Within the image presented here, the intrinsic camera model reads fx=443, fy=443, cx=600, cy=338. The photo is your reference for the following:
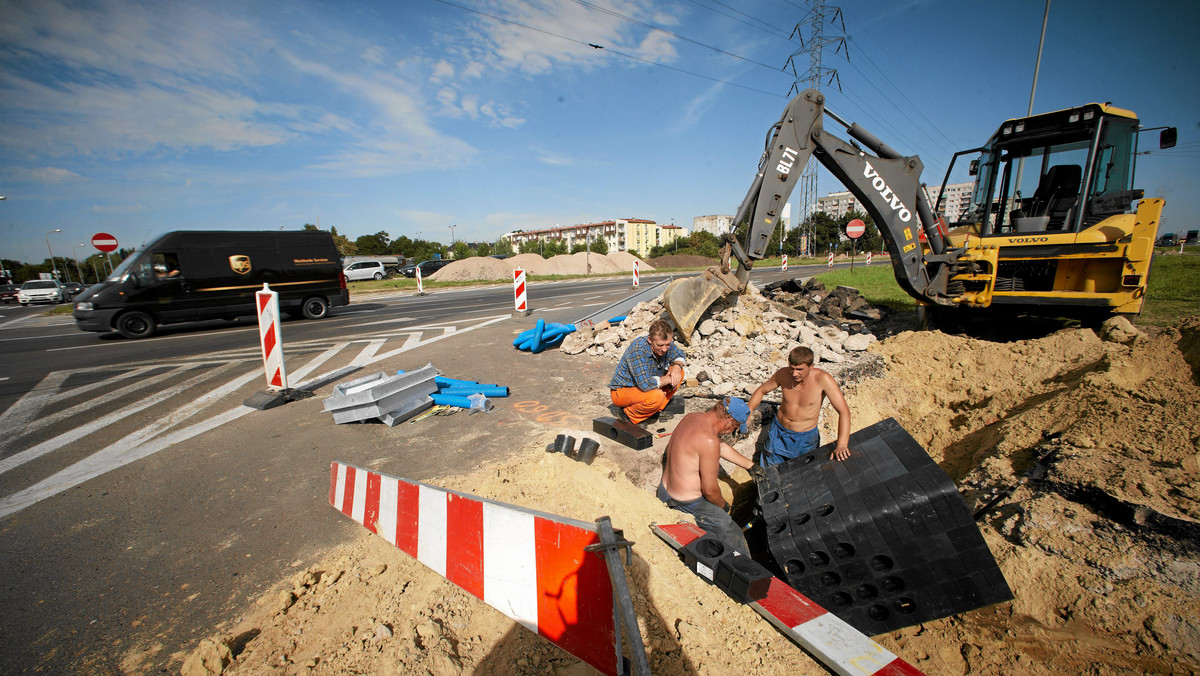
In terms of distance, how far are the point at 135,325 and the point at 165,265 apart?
1597 millimetres

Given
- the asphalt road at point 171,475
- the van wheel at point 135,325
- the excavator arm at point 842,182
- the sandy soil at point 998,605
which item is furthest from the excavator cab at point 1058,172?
the van wheel at point 135,325

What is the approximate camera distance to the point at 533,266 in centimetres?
4266

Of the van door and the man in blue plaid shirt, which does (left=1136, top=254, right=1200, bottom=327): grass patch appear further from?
the van door

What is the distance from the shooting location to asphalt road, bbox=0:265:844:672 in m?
2.33

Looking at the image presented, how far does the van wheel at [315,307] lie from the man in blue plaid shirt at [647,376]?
12.2m

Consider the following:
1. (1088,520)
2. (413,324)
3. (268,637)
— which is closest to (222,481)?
(268,637)

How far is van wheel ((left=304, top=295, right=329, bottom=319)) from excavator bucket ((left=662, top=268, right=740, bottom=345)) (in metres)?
11.4

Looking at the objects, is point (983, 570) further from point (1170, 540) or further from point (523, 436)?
point (523, 436)

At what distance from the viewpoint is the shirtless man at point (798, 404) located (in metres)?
3.82

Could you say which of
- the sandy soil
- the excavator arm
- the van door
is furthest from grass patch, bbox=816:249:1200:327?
the van door

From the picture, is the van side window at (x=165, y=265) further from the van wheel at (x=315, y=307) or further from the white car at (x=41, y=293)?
the white car at (x=41, y=293)

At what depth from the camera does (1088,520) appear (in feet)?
8.48

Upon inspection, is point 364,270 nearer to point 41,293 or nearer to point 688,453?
point 41,293

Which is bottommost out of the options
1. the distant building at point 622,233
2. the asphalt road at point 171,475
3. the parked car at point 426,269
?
the asphalt road at point 171,475
